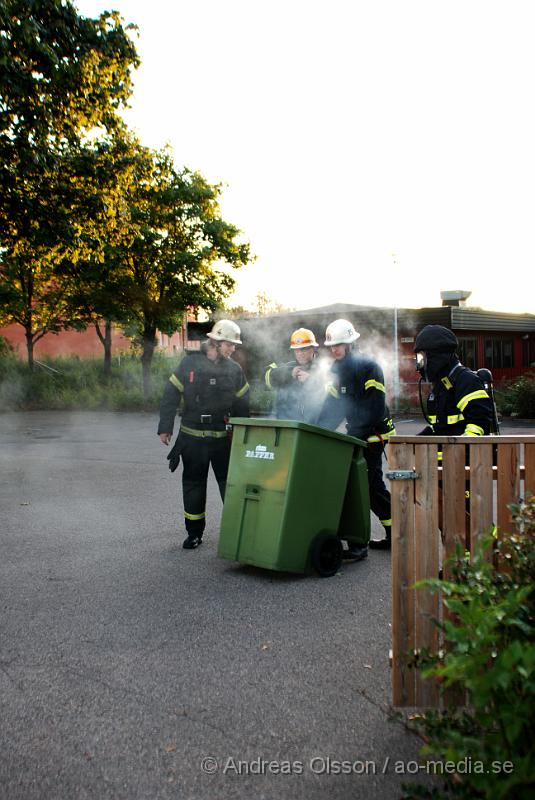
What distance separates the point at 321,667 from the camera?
3.57m

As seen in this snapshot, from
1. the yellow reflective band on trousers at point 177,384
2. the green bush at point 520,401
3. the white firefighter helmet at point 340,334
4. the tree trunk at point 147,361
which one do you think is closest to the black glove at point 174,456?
the yellow reflective band on trousers at point 177,384

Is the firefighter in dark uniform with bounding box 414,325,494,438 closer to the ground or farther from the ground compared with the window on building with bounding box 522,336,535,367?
closer to the ground

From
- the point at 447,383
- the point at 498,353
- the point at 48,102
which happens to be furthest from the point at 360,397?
the point at 498,353

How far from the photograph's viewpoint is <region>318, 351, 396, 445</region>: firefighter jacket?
5906 millimetres

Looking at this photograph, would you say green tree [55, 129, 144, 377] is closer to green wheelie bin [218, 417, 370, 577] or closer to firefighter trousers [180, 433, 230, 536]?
firefighter trousers [180, 433, 230, 536]

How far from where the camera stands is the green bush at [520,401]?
64.3 ft

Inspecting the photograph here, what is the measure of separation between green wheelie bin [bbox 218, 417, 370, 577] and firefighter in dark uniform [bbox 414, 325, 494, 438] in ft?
2.83

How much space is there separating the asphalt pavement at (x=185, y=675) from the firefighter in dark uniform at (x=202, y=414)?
0.44 metres

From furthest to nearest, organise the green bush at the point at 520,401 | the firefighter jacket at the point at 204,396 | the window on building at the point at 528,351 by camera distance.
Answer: the window on building at the point at 528,351 → the green bush at the point at 520,401 → the firefighter jacket at the point at 204,396

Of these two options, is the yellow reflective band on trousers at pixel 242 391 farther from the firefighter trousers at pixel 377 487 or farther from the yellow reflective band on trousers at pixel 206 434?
the firefighter trousers at pixel 377 487

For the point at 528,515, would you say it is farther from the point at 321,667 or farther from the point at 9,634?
the point at 9,634

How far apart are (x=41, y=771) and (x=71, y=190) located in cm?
1296

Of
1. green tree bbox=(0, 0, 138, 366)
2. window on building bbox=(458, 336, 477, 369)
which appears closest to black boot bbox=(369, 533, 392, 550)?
green tree bbox=(0, 0, 138, 366)

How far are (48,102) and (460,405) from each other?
11061mm
